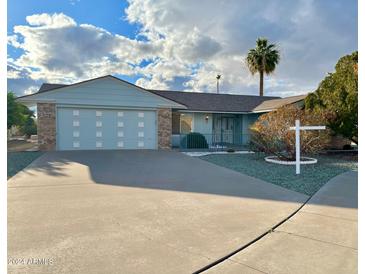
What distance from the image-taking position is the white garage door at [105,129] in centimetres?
1424

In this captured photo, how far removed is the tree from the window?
30.1 feet

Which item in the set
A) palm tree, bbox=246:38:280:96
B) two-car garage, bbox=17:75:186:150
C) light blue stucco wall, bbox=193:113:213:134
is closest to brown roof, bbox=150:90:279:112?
light blue stucco wall, bbox=193:113:213:134

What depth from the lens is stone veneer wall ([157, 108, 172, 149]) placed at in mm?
15859

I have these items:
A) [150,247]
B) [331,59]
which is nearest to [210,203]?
[150,247]

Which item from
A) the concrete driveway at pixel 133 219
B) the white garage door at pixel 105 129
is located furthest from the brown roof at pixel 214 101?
the concrete driveway at pixel 133 219

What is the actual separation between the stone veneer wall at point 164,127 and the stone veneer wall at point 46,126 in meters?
6.02

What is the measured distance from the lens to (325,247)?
330cm

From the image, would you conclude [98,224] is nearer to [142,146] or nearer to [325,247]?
[325,247]

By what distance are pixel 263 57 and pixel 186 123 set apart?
51.8 feet

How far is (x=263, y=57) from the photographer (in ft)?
97.1

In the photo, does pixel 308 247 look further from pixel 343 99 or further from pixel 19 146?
pixel 19 146

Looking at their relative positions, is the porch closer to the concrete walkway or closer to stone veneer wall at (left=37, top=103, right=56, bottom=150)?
stone veneer wall at (left=37, top=103, right=56, bottom=150)

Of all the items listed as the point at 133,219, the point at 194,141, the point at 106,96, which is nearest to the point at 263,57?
the point at 194,141
